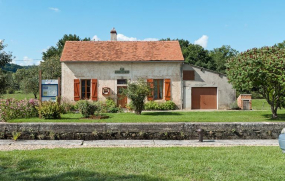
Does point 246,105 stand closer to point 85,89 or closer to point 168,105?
point 168,105

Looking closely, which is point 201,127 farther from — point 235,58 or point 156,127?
point 235,58

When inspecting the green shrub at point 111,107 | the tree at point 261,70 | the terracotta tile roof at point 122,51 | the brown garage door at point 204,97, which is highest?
the terracotta tile roof at point 122,51

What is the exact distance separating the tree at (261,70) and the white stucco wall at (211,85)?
7.28m

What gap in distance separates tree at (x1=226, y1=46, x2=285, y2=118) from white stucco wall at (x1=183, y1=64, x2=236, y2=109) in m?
7.28

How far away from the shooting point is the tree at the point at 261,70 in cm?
1164

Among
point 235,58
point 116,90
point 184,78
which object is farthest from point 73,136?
point 184,78

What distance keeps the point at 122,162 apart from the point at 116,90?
1453 centimetres

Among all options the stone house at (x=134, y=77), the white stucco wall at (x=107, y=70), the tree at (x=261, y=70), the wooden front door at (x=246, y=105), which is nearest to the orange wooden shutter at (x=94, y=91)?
the stone house at (x=134, y=77)

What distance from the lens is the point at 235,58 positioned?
12992 millimetres

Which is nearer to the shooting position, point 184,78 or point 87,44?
point 184,78

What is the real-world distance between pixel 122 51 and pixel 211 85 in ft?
21.7

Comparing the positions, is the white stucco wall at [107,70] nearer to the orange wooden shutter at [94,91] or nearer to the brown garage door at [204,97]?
the orange wooden shutter at [94,91]

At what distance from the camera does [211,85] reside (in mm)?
20641

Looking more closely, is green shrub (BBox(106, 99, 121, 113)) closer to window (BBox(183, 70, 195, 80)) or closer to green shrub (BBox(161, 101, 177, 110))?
green shrub (BBox(161, 101, 177, 110))
